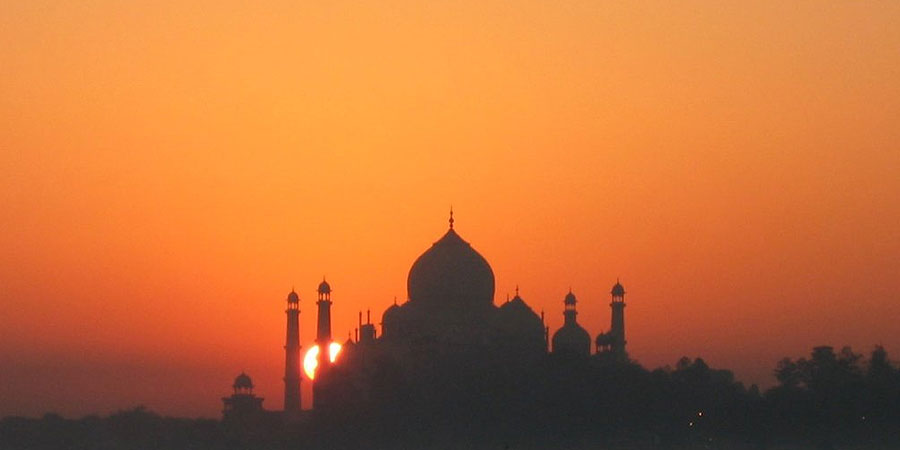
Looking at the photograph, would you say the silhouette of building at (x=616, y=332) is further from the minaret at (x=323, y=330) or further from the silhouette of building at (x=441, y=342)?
the minaret at (x=323, y=330)

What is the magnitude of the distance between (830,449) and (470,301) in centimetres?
2092

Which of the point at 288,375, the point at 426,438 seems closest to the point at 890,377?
the point at 426,438

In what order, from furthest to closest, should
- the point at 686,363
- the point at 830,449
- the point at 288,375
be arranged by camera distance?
the point at 288,375 → the point at 686,363 → the point at 830,449

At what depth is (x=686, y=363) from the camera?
80875 millimetres

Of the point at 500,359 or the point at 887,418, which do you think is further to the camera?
the point at 500,359

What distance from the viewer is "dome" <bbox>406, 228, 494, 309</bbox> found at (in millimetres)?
82438

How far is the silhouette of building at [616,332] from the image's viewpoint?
288 feet

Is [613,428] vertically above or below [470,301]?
below

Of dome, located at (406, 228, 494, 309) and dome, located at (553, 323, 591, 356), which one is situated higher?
dome, located at (406, 228, 494, 309)

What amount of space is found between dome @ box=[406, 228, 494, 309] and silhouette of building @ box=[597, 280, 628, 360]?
6.62 meters

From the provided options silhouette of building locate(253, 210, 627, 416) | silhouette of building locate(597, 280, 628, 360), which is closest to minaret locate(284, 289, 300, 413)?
silhouette of building locate(253, 210, 627, 416)

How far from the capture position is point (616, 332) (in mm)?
89438

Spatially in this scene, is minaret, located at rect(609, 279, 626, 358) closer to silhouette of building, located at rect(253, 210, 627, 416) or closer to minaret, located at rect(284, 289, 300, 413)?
silhouette of building, located at rect(253, 210, 627, 416)

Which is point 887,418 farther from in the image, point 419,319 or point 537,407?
point 419,319
